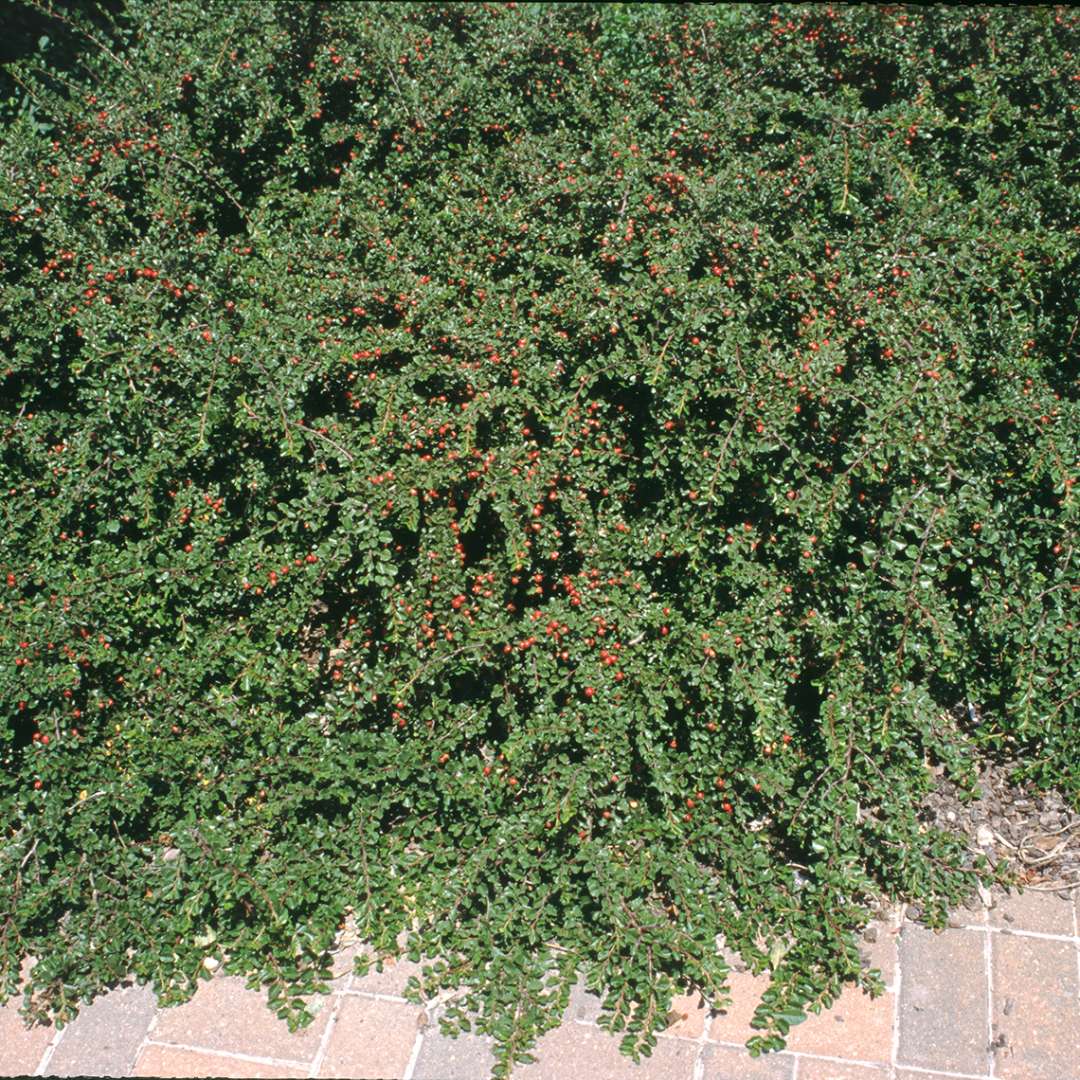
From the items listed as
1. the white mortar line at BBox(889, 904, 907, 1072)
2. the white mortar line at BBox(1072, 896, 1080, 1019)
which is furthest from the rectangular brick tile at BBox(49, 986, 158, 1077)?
the white mortar line at BBox(1072, 896, 1080, 1019)

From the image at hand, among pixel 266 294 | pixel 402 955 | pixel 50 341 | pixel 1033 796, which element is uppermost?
pixel 266 294

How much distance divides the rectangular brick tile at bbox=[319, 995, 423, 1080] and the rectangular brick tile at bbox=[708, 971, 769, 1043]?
2.83 ft

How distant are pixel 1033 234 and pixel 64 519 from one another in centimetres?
356

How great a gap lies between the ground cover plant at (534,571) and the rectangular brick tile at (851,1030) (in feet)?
0.24

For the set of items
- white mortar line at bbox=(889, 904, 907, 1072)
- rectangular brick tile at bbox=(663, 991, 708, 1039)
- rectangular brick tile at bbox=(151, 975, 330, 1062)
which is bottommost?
rectangular brick tile at bbox=(151, 975, 330, 1062)

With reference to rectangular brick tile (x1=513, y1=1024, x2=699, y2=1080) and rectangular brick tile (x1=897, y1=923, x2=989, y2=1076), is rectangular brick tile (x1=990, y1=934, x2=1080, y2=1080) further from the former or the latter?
rectangular brick tile (x1=513, y1=1024, x2=699, y2=1080)

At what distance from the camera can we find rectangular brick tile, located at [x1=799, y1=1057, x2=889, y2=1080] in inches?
109

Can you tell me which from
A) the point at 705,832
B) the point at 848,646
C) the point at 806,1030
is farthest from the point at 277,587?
the point at 806,1030

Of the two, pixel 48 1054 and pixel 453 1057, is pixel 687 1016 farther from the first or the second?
pixel 48 1054

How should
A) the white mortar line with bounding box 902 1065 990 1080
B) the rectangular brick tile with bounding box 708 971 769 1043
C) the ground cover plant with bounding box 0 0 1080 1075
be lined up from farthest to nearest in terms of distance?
the ground cover plant with bounding box 0 0 1080 1075 < the rectangular brick tile with bounding box 708 971 769 1043 < the white mortar line with bounding box 902 1065 990 1080

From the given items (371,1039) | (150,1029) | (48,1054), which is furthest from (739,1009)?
(48,1054)

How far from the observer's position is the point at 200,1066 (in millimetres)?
2887

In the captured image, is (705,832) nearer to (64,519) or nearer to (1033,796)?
(1033,796)

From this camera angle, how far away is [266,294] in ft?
12.1
